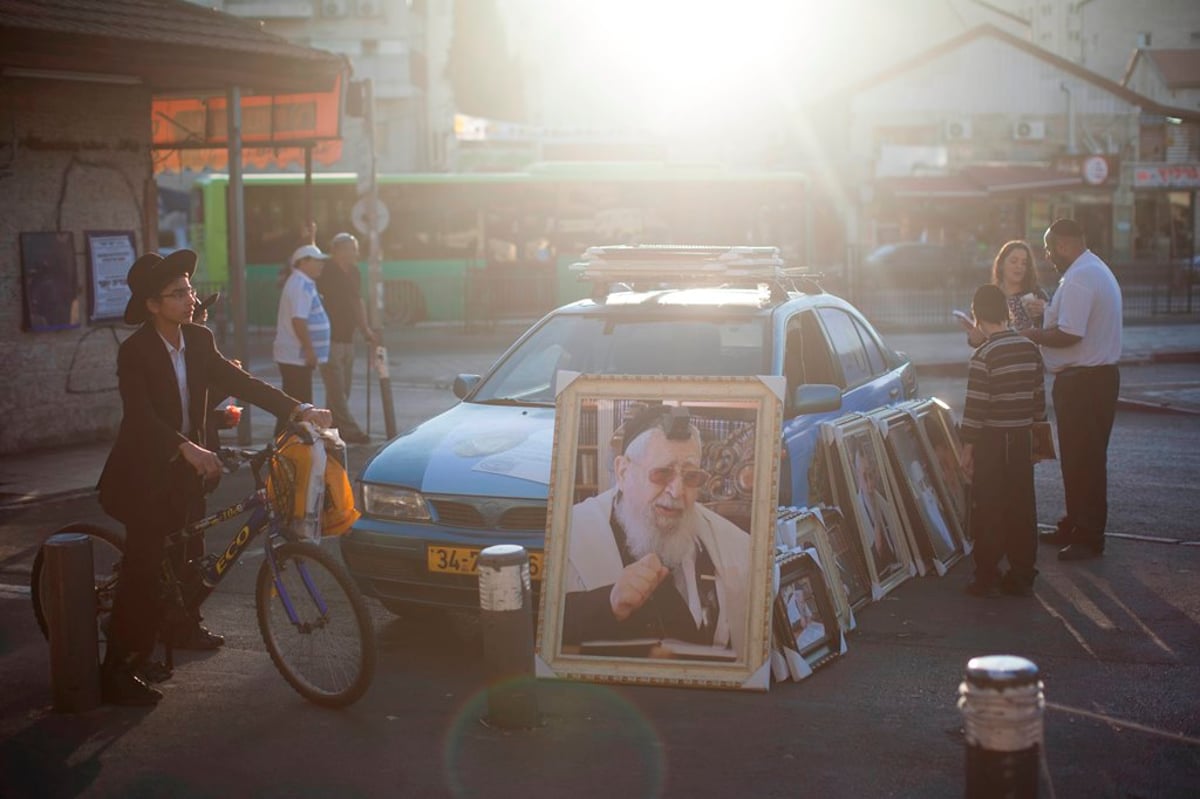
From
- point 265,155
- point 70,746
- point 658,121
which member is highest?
point 658,121

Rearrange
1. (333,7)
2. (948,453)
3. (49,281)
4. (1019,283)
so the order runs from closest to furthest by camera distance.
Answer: (948,453)
(1019,283)
(49,281)
(333,7)

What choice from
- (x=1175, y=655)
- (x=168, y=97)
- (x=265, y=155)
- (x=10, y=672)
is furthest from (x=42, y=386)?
(x=1175, y=655)

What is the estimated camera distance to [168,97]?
1636 centimetres

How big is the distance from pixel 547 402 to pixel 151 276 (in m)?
2.35

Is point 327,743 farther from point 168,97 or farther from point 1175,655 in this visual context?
point 168,97

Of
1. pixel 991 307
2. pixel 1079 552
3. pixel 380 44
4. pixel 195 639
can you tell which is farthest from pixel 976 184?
pixel 195 639

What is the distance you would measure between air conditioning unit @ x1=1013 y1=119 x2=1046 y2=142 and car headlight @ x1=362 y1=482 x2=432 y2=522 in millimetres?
54728

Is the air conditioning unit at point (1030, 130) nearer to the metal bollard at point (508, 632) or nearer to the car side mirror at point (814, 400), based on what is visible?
the car side mirror at point (814, 400)

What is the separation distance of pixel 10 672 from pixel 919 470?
492cm

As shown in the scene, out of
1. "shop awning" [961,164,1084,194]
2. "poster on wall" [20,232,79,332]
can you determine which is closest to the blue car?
"poster on wall" [20,232,79,332]

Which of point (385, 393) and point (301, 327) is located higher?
point (301, 327)

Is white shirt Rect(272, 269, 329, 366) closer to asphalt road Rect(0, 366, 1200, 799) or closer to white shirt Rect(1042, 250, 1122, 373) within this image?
asphalt road Rect(0, 366, 1200, 799)

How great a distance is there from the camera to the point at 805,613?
262 inches

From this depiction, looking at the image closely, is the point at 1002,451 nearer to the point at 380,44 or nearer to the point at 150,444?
the point at 150,444
